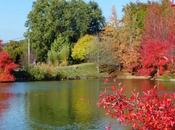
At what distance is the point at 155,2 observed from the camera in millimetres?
51656

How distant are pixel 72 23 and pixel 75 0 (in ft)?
11.5

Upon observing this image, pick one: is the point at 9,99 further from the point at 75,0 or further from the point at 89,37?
the point at 75,0

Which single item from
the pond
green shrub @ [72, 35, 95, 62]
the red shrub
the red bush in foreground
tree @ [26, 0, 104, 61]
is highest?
tree @ [26, 0, 104, 61]

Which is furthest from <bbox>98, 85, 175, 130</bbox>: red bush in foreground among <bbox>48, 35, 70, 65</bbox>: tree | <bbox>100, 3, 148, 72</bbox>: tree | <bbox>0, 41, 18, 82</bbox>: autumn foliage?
<bbox>48, 35, 70, 65</bbox>: tree

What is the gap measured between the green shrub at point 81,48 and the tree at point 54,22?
2.25 m

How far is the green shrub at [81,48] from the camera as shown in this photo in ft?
186

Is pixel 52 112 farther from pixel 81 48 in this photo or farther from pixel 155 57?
pixel 81 48

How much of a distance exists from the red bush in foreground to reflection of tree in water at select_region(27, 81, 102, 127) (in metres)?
11.6

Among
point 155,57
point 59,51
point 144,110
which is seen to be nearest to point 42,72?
point 155,57

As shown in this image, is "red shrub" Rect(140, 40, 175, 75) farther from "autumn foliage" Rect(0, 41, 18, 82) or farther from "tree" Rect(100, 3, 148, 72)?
"autumn foliage" Rect(0, 41, 18, 82)

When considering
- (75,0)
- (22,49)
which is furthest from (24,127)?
(75,0)

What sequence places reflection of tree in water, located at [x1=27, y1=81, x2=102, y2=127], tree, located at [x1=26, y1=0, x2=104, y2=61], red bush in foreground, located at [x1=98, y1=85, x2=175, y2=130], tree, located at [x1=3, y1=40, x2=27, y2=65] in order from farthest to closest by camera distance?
tree, located at [x1=26, y1=0, x2=104, y2=61] → tree, located at [x1=3, y1=40, x2=27, y2=65] → reflection of tree in water, located at [x1=27, y1=81, x2=102, y2=127] → red bush in foreground, located at [x1=98, y1=85, x2=175, y2=130]

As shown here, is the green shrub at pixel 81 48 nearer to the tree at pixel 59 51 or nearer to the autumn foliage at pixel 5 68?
the tree at pixel 59 51

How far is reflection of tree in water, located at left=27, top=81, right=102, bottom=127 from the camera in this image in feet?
61.2
